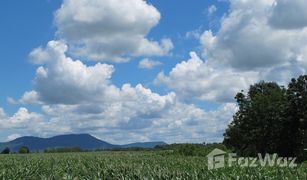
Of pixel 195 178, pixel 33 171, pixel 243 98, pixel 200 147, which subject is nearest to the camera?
pixel 195 178

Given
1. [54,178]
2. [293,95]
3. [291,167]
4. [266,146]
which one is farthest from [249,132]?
[54,178]

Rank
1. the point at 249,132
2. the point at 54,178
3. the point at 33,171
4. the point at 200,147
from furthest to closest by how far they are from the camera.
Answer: the point at 249,132, the point at 200,147, the point at 33,171, the point at 54,178

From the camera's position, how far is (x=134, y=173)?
759 inches

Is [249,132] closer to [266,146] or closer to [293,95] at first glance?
[266,146]

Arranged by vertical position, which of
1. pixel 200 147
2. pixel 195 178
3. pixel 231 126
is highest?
pixel 231 126

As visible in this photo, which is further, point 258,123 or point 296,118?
point 258,123

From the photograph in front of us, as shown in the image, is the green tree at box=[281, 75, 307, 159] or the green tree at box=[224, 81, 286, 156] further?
the green tree at box=[224, 81, 286, 156]

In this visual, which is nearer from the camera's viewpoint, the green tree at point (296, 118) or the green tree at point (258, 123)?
the green tree at point (296, 118)

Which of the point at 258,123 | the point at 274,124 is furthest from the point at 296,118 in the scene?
the point at 258,123

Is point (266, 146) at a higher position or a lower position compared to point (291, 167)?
higher

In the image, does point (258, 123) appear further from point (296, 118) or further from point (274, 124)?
point (296, 118)

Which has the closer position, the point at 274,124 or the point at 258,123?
the point at 274,124

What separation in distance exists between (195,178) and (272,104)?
234 feet

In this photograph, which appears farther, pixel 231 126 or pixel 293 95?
pixel 231 126
